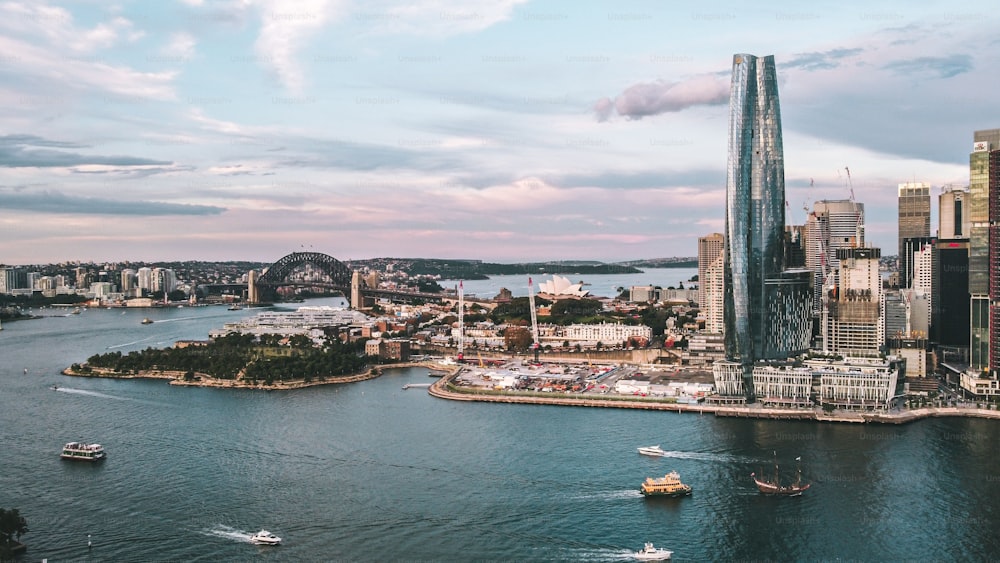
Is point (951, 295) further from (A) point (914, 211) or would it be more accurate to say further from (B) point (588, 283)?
(B) point (588, 283)

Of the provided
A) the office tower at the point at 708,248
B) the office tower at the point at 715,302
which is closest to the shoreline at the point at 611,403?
the office tower at the point at 715,302

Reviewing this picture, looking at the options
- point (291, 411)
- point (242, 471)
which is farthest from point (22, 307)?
point (242, 471)

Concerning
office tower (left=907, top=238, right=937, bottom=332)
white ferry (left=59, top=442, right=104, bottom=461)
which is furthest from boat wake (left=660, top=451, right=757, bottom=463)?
office tower (left=907, top=238, right=937, bottom=332)

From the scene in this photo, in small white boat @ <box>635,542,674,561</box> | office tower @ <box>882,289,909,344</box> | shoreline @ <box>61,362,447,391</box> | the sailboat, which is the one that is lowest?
small white boat @ <box>635,542,674,561</box>

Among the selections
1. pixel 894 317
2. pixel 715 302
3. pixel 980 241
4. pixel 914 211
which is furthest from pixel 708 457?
pixel 914 211

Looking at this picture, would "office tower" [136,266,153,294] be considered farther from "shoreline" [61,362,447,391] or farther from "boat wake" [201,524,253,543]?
"boat wake" [201,524,253,543]
